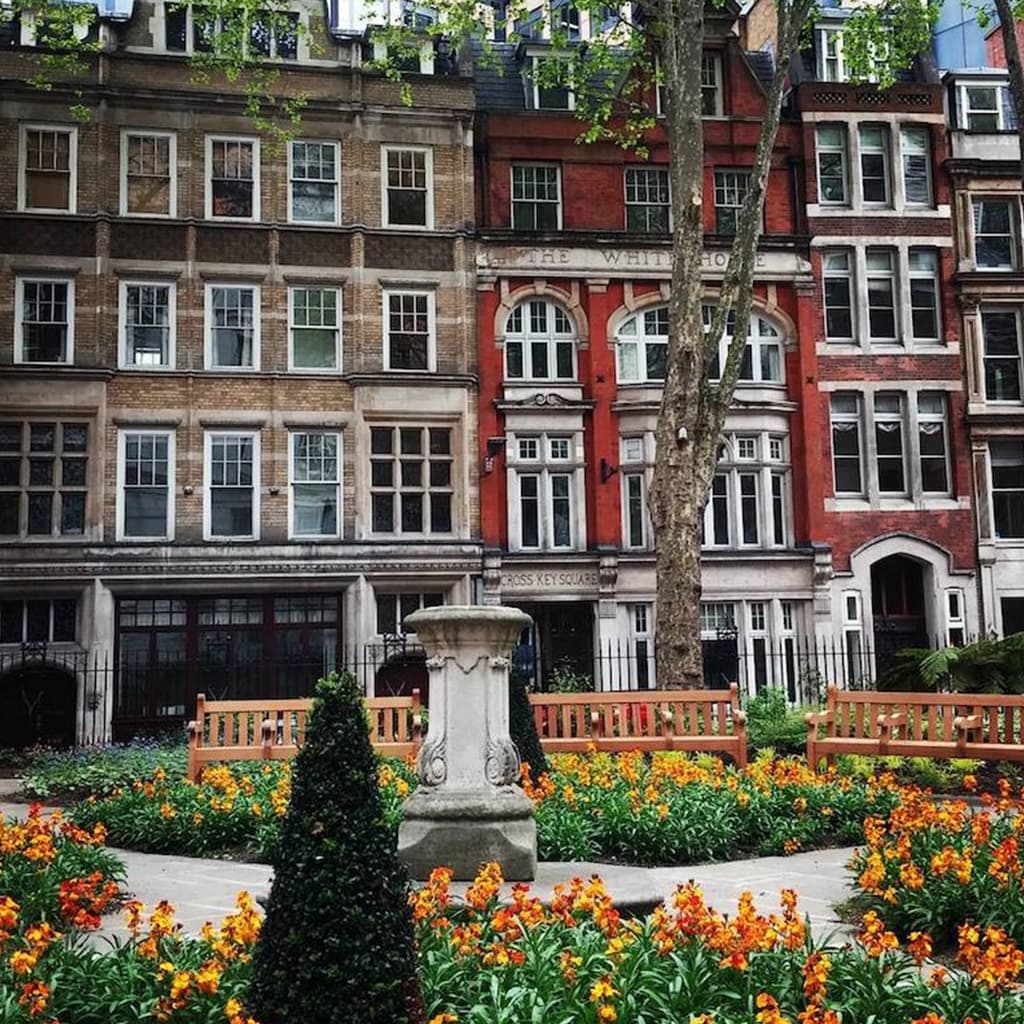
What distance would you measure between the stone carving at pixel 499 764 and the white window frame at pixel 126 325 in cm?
1869

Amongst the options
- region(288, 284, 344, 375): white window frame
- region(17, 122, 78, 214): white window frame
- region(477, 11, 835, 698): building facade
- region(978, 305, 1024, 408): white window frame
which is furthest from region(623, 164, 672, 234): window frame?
region(17, 122, 78, 214): white window frame

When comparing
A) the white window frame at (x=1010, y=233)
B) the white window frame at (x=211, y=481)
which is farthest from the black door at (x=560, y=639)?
the white window frame at (x=1010, y=233)

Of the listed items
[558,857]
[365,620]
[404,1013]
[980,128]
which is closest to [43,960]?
[404,1013]

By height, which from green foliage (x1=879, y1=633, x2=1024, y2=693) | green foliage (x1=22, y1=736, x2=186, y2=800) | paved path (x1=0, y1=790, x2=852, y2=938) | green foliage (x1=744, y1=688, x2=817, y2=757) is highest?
green foliage (x1=879, y1=633, x2=1024, y2=693)

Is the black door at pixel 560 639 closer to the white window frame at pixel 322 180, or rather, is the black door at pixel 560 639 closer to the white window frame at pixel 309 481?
the white window frame at pixel 309 481

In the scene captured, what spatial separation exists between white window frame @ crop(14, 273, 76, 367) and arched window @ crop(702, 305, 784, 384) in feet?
45.0

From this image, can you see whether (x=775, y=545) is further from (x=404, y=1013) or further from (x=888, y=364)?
(x=404, y=1013)

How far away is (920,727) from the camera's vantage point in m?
13.8

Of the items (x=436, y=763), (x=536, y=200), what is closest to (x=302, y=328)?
(x=536, y=200)

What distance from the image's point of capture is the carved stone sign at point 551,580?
26.2 metres

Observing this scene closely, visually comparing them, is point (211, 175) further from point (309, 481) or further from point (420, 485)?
point (420, 485)

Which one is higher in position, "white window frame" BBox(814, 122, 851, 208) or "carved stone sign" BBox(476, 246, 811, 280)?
"white window frame" BBox(814, 122, 851, 208)

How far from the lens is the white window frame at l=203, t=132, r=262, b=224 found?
2625cm

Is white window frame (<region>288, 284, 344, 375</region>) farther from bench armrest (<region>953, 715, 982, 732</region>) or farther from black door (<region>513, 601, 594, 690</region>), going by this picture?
bench armrest (<region>953, 715, 982, 732</region>)
